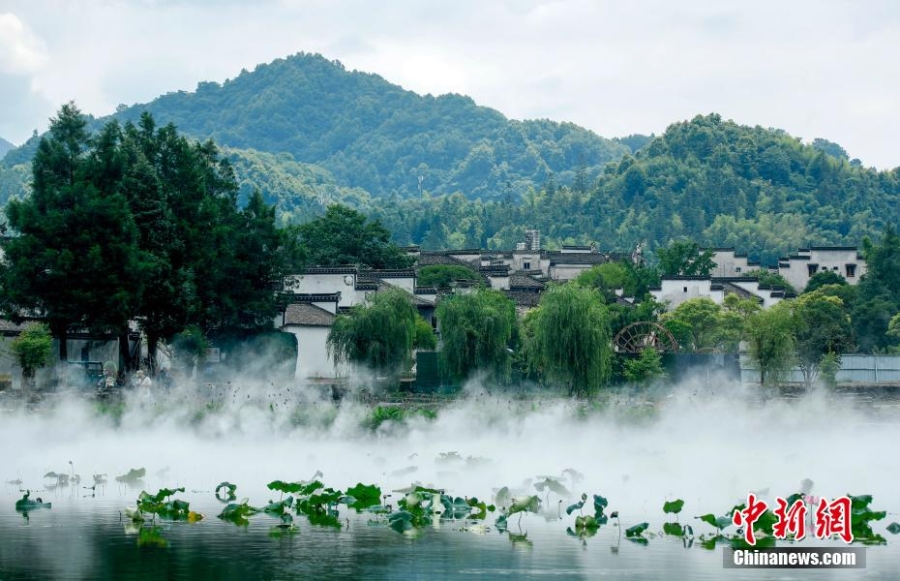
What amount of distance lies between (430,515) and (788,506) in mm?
6047

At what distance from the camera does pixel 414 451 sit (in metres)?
35.9

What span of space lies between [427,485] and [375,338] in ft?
74.9

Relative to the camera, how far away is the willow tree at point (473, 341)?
5191 centimetres

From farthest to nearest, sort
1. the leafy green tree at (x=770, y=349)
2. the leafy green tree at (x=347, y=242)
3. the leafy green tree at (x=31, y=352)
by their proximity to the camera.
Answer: the leafy green tree at (x=347, y=242) → the leafy green tree at (x=770, y=349) → the leafy green tree at (x=31, y=352)

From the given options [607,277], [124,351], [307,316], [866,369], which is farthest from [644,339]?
[607,277]

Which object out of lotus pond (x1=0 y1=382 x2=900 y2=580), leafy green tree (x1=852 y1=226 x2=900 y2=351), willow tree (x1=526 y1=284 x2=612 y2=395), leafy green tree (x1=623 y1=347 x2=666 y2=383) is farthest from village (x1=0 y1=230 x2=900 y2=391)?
lotus pond (x1=0 y1=382 x2=900 y2=580)

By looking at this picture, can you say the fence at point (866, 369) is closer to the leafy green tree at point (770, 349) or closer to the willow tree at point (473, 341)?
the leafy green tree at point (770, 349)

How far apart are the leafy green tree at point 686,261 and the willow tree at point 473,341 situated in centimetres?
5901

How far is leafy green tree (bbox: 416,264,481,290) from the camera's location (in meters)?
91.2

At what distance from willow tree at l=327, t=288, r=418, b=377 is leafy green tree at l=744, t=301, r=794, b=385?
17.6 m

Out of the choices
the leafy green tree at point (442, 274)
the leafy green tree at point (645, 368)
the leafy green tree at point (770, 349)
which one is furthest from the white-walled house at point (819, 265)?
the leafy green tree at point (645, 368)

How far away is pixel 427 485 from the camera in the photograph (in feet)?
95.8

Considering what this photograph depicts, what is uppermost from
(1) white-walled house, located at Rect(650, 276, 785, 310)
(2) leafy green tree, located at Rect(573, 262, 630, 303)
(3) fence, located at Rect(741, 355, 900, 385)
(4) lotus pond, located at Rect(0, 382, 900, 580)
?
(2) leafy green tree, located at Rect(573, 262, 630, 303)

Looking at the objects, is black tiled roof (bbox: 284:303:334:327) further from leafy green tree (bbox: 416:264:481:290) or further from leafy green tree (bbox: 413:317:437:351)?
leafy green tree (bbox: 416:264:481:290)
